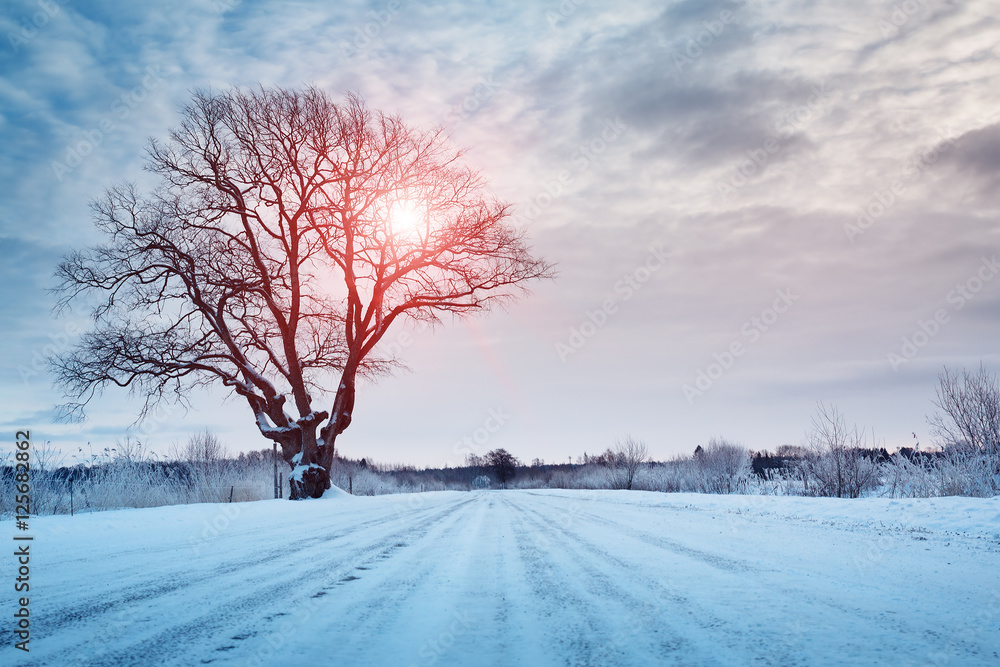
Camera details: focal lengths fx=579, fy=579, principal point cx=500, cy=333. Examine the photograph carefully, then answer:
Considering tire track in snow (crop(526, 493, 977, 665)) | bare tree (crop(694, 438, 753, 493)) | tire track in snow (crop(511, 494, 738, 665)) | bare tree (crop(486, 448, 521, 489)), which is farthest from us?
bare tree (crop(486, 448, 521, 489))

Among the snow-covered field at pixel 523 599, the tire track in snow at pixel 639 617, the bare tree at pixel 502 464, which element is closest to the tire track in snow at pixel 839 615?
the snow-covered field at pixel 523 599

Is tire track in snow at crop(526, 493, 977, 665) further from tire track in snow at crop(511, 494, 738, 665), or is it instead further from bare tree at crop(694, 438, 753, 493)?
bare tree at crop(694, 438, 753, 493)

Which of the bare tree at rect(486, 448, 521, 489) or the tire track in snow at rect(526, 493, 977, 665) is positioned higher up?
the tire track in snow at rect(526, 493, 977, 665)

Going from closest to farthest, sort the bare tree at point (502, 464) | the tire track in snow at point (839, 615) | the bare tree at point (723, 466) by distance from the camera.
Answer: the tire track in snow at point (839, 615)
the bare tree at point (723, 466)
the bare tree at point (502, 464)

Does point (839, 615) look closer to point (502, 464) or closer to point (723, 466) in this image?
point (723, 466)

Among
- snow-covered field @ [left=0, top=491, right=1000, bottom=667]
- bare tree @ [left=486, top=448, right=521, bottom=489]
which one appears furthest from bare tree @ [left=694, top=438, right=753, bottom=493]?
bare tree @ [left=486, top=448, right=521, bottom=489]

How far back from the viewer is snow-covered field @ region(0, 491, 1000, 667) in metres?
2.88

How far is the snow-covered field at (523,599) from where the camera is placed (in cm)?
288

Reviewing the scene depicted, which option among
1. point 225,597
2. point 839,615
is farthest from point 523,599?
point 225,597

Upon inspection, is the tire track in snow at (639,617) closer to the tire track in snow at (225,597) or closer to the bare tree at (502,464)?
the tire track in snow at (225,597)

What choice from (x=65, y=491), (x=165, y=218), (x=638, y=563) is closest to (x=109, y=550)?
(x=638, y=563)

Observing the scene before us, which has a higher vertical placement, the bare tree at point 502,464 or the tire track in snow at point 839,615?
the tire track in snow at point 839,615

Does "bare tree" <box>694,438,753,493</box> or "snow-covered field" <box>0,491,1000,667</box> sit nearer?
"snow-covered field" <box>0,491,1000,667</box>

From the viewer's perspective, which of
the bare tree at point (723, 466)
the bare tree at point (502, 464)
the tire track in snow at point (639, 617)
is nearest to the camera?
the tire track in snow at point (639, 617)
